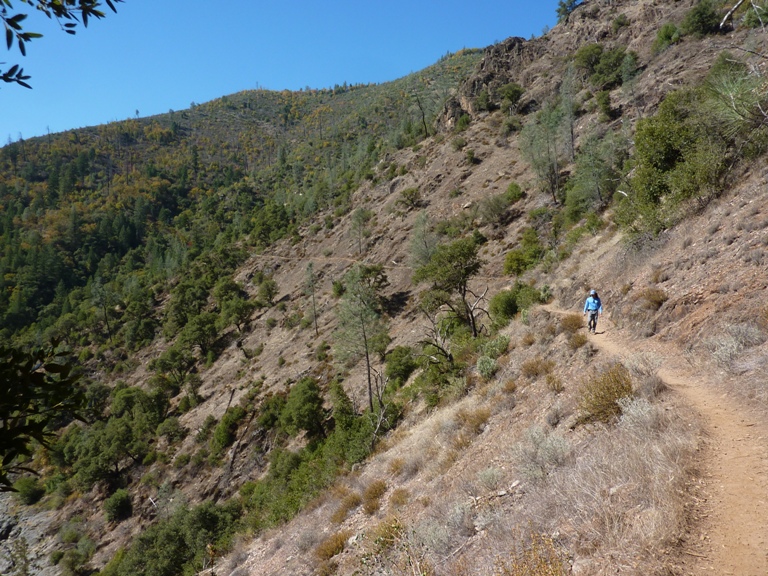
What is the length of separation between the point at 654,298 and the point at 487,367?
485 cm

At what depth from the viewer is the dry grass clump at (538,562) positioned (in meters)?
3.07

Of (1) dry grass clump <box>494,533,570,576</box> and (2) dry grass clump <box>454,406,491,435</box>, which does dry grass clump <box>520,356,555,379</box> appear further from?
(1) dry grass clump <box>494,533,570,576</box>

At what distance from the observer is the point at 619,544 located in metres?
3.24

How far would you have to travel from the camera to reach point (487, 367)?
12227mm

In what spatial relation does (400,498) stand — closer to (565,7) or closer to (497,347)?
(497,347)

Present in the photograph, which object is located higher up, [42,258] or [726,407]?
[42,258]

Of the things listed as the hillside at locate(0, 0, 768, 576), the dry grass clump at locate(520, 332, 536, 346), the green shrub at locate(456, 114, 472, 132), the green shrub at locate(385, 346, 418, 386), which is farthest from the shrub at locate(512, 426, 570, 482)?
the green shrub at locate(456, 114, 472, 132)

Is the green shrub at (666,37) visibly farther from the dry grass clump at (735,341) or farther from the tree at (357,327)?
the dry grass clump at (735,341)

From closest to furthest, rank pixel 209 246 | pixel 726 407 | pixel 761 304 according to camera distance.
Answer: pixel 726 407 → pixel 761 304 → pixel 209 246

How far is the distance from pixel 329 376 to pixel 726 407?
1321 inches

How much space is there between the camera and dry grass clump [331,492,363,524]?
27.6ft

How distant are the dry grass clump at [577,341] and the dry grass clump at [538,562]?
703cm

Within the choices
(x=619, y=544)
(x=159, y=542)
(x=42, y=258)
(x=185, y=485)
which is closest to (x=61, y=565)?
(x=185, y=485)

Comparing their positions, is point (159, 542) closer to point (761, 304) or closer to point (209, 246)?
point (761, 304)
